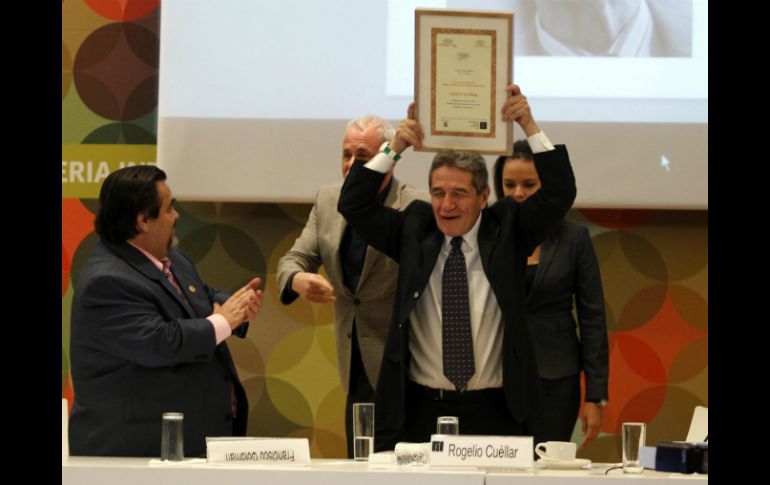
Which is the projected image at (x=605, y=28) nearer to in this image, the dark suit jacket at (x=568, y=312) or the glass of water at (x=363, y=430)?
the dark suit jacket at (x=568, y=312)

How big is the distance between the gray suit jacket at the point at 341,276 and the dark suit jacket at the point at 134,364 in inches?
18.0

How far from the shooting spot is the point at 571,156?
433cm

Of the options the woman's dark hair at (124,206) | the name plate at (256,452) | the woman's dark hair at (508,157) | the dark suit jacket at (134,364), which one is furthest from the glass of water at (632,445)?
the woman's dark hair at (124,206)

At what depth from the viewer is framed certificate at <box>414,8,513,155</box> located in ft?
10.1

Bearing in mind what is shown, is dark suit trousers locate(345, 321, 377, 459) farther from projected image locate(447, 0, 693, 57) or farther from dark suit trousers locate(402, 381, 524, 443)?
projected image locate(447, 0, 693, 57)

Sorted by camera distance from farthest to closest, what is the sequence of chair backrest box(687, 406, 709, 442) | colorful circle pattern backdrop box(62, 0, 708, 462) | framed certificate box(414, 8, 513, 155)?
1. colorful circle pattern backdrop box(62, 0, 708, 462)
2. chair backrest box(687, 406, 709, 442)
3. framed certificate box(414, 8, 513, 155)

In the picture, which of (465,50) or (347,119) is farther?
(347,119)

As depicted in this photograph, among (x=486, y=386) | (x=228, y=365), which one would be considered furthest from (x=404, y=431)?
(x=228, y=365)

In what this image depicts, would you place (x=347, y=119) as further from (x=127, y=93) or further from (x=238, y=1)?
(x=127, y=93)

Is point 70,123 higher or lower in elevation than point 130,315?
higher

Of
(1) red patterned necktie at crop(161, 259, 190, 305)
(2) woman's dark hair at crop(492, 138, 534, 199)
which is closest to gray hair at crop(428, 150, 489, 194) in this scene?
(2) woman's dark hair at crop(492, 138, 534, 199)

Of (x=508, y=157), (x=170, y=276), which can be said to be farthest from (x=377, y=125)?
(x=170, y=276)

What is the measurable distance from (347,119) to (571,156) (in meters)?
0.97

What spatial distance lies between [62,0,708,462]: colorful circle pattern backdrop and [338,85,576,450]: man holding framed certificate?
4.83 ft
